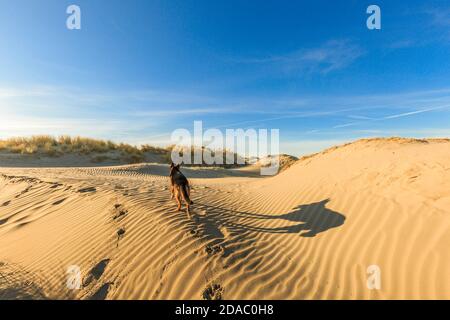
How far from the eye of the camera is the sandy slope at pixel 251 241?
13.5ft

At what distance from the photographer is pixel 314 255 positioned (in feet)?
16.7

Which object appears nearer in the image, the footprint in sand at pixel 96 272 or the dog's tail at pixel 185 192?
the footprint in sand at pixel 96 272

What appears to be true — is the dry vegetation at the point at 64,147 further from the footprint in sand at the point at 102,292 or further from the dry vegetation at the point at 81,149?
the footprint in sand at the point at 102,292

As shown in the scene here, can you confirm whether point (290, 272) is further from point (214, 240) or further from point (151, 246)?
point (151, 246)

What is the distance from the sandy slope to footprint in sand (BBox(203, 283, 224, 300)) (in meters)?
0.02

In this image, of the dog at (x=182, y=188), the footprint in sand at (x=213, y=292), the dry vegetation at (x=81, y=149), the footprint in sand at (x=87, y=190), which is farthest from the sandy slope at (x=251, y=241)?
the dry vegetation at (x=81, y=149)

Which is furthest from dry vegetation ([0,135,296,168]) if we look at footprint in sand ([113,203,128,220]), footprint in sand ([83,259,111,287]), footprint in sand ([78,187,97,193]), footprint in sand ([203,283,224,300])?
footprint in sand ([203,283,224,300])

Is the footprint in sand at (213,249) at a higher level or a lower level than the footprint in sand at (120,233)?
lower

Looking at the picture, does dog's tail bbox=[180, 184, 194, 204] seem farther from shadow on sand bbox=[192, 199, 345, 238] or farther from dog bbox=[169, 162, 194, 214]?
shadow on sand bbox=[192, 199, 345, 238]

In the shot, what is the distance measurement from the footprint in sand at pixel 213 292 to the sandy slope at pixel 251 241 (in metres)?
0.02

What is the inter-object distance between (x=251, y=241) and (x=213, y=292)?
5.72ft

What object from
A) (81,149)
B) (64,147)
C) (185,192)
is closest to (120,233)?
(185,192)

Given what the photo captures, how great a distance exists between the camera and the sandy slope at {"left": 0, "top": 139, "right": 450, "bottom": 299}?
13.5ft

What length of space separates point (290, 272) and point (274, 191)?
199 inches
